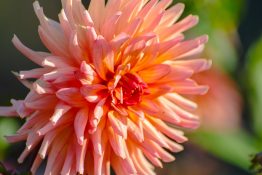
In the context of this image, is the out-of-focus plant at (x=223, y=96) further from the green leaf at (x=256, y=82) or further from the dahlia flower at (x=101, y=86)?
the dahlia flower at (x=101, y=86)

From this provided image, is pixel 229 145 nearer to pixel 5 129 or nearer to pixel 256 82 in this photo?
pixel 256 82

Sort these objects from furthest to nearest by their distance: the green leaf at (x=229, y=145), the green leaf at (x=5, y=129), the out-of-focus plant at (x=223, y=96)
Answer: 1. the green leaf at (x=229, y=145)
2. the out-of-focus plant at (x=223, y=96)
3. the green leaf at (x=5, y=129)

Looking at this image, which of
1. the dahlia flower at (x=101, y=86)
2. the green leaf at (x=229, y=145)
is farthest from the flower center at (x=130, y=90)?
the green leaf at (x=229, y=145)

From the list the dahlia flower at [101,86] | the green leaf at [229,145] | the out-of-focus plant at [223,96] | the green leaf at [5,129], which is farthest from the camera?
the green leaf at [229,145]

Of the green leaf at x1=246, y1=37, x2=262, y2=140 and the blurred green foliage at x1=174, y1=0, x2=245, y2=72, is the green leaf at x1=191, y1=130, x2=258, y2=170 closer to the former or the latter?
the green leaf at x1=246, y1=37, x2=262, y2=140

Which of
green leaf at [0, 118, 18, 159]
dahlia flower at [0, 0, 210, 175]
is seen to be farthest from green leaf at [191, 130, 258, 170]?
dahlia flower at [0, 0, 210, 175]

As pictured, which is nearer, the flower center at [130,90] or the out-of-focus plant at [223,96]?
the flower center at [130,90]

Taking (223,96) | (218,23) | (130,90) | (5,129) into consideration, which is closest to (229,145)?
(223,96)

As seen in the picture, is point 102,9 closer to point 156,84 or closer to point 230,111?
point 156,84
